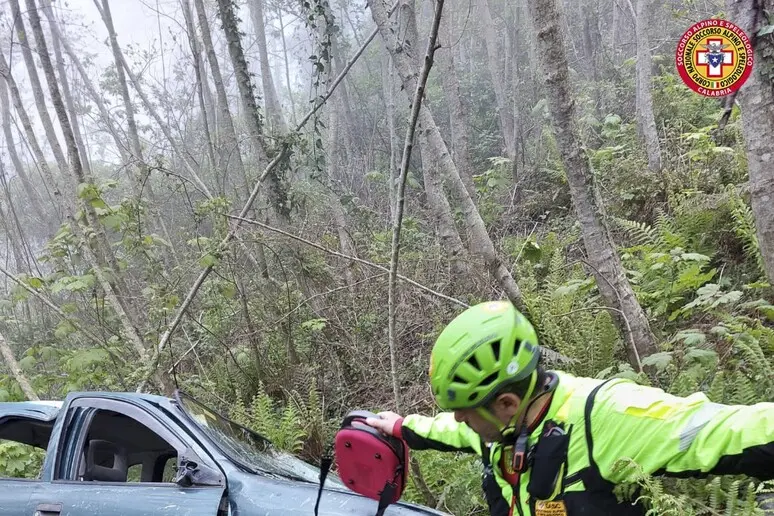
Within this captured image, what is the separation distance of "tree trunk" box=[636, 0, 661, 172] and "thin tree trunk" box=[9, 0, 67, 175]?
8114mm

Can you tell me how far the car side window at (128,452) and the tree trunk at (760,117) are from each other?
13.6 feet

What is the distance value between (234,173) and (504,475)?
1407 centimetres

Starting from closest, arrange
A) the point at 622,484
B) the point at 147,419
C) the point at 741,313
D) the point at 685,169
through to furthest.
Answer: the point at 622,484
the point at 147,419
the point at 741,313
the point at 685,169

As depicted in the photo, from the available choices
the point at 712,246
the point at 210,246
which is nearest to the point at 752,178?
the point at 712,246

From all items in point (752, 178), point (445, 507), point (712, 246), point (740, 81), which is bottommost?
point (445, 507)

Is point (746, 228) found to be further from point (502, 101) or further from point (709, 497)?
point (502, 101)

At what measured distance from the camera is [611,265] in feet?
14.5

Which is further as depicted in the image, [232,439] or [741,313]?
[741,313]

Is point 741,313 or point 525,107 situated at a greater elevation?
point 525,107

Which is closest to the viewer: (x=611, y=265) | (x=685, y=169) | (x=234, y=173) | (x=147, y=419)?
(x=147, y=419)

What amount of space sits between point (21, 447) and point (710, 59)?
21.2ft

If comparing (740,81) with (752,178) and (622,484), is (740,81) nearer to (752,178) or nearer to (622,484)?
(752,178)

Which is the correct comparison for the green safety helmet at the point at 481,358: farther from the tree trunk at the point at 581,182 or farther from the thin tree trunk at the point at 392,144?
the thin tree trunk at the point at 392,144

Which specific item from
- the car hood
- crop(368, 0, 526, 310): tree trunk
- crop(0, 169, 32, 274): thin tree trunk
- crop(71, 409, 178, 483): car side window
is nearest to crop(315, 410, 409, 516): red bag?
the car hood
